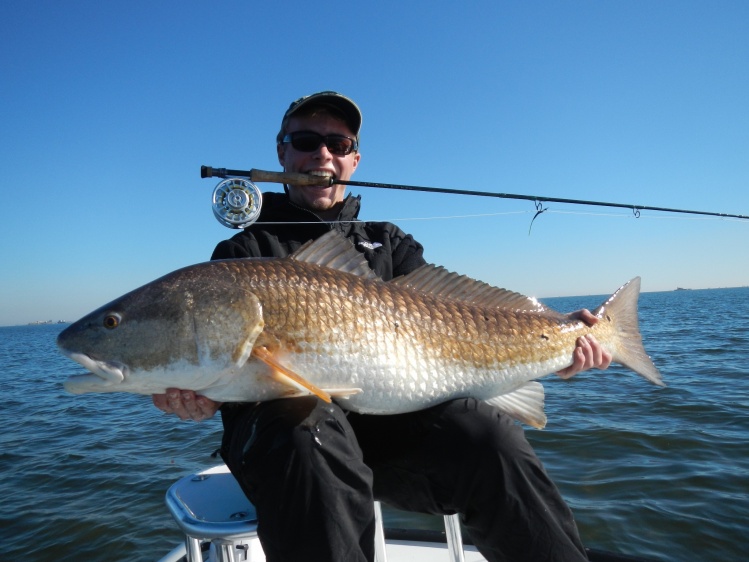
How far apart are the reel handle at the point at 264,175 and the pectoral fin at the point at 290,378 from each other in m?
1.86

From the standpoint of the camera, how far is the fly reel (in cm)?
372

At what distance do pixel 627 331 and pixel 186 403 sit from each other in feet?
10.0

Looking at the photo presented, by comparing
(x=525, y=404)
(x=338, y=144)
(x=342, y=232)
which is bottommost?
(x=525, y=404)

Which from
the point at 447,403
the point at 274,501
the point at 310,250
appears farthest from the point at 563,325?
the point at 274,501

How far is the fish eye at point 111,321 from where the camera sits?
239 cm

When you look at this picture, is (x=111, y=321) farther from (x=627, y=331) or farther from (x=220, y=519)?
(x=627, y=331)

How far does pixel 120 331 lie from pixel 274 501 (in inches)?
45.0

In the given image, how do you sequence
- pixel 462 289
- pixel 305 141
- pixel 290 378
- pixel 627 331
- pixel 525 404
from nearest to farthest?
pixel 290 378
pixel 525 404
pixel 462 289
pixel 627 331
pixel 305 141

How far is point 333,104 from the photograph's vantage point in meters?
3.89

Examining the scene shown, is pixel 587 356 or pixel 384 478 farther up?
pixel 587 356

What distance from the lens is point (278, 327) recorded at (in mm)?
2436

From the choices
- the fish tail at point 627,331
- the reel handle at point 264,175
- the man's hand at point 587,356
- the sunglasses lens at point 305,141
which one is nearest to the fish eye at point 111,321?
the reel handle at point 264,175

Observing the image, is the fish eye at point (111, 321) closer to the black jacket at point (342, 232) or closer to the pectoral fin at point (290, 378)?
the pectoral fin at point (290, 378)

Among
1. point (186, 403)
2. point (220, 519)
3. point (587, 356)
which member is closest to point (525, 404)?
point (587, 356)
